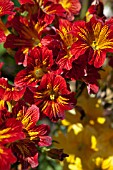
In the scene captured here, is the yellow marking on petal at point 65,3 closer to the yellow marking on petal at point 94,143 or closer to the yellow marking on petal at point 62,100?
the yellow marking on petal at point 62,100

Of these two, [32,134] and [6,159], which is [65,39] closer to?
[32,134]

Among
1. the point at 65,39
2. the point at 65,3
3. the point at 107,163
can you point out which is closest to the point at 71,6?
the point at 65,3

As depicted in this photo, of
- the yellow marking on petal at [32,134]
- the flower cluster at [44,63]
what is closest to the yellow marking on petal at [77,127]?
the flower cluster at [44,63]

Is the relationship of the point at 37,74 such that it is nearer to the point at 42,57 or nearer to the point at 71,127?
the point at 42,57

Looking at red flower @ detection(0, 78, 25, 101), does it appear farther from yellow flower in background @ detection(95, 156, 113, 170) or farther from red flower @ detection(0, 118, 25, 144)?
yellow flower in background @ detection(95, 156, 113, 170)

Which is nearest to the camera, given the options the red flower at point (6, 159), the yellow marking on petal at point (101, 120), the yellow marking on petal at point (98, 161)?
the red flower at point (6, 159)

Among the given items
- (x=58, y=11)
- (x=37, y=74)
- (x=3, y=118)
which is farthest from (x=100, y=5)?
(x=3, y=118)
